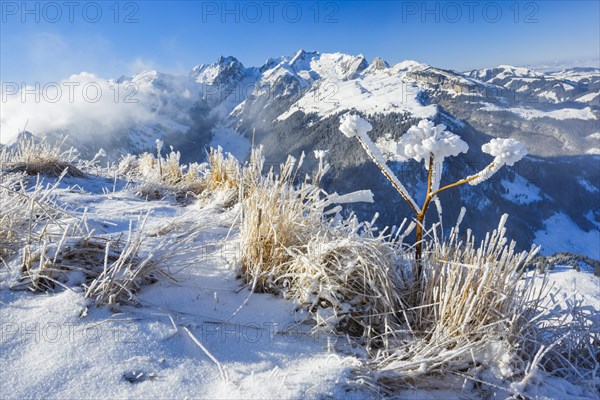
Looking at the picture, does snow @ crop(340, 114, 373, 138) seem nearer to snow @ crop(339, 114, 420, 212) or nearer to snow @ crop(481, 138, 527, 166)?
snow @ crop(339, 114, 420, 212)

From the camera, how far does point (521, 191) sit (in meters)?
138

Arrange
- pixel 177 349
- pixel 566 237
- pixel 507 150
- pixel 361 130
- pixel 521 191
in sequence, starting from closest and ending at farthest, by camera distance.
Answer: pixel 507 150 < pixel 177 349 < pixel 361 130 < pixel 566 237 < pixel 521 191

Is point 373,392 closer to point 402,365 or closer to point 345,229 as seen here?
point 402,365

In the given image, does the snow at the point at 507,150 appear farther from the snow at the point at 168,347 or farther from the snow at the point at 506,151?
the snow at the point at 168,347

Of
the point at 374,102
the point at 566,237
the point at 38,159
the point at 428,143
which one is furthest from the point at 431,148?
the point at 374,102

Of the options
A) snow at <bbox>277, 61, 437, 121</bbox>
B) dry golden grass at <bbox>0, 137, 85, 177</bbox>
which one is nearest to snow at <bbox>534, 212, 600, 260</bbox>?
snow at <bbox>277, 61, 437, 121</bbox>

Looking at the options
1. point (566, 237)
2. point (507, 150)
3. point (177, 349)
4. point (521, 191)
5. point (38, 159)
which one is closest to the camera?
point (507, 150)

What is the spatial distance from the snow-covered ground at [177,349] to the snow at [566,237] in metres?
135

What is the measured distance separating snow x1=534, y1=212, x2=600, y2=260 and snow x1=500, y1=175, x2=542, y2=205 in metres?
9.43

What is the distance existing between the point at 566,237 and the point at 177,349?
513 ft

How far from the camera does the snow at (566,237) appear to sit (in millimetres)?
119625

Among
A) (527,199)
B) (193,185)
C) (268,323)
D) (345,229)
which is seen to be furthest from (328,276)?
(527,199)

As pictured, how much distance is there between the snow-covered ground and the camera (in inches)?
51.8

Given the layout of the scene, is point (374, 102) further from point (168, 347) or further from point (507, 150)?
point (168, 347)
